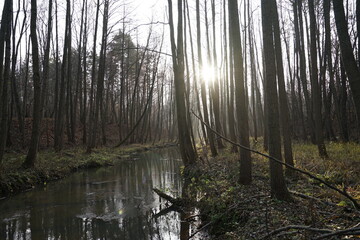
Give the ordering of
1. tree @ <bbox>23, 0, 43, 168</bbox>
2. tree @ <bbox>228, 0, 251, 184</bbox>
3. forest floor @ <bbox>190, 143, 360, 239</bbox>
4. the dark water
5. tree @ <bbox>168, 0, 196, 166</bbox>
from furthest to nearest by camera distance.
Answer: tree @ <bbox>168, 0, 196, 166</bbox> < tree @ <bbox>23, 0, 43, 168</bbox> < tree @ <bbox>228, 0, 251, 184</bbox> < the dark water < forest floor @ <bbox>190, 143, 360, 239</bbox>

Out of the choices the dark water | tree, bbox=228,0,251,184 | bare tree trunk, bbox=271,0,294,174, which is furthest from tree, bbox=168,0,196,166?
bare tree trunk, bbox=271,0,294,174

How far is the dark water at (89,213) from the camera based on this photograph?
5.02m

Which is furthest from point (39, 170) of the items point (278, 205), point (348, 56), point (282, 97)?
point (348, 56)

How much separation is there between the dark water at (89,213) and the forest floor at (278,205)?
37.7 inches

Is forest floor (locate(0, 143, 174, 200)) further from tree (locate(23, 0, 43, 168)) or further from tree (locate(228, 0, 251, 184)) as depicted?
tree (locate(228, 0, 251, 184))

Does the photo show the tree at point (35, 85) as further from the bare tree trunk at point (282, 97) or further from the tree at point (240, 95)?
the bare tree trunk at point (282, 97)

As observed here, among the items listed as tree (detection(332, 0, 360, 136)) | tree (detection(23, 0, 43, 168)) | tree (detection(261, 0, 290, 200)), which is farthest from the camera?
tree (detection(23, 0, 43, 168))

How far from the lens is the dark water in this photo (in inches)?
198

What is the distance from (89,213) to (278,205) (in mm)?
4610

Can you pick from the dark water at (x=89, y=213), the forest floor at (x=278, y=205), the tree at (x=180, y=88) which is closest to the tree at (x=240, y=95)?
the forest floor at (x=278, y=205)

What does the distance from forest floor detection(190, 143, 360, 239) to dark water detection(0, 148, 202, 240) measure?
96cm

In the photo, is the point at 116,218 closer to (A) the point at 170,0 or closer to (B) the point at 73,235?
(B) the point at 73,235

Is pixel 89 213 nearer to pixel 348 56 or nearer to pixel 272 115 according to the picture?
pixel 272 115

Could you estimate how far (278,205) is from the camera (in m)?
4.34
